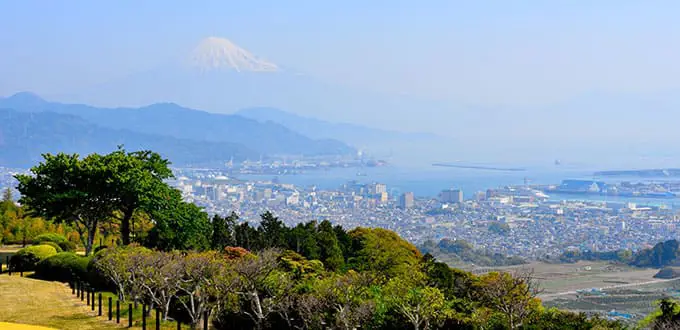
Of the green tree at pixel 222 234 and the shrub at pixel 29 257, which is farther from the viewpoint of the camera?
the green tree at pixel 222 234

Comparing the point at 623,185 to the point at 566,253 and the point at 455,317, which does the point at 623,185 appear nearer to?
the point at 566,253

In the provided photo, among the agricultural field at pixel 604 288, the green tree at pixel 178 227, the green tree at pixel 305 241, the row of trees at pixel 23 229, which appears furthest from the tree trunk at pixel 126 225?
the agricultural field at pixel 604 288

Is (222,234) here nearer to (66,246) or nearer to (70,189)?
(70,189)

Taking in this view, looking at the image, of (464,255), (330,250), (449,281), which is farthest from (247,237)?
(464,255)

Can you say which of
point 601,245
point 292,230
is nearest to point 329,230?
point 292,230

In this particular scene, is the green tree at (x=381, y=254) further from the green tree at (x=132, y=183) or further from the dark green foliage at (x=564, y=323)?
the green tree at (x=132, y=183)
